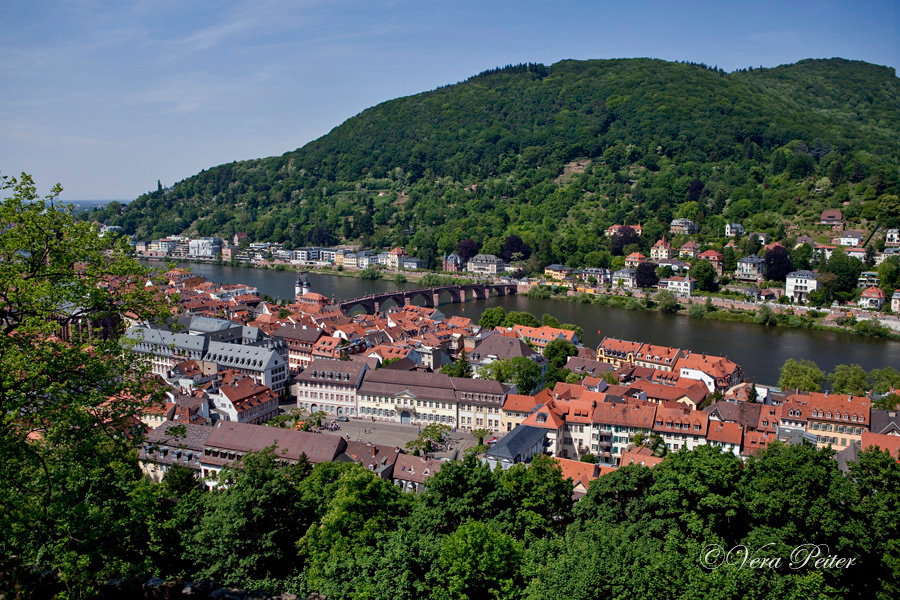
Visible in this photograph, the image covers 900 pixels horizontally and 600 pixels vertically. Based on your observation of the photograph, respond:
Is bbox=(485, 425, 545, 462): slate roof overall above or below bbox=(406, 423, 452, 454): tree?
above

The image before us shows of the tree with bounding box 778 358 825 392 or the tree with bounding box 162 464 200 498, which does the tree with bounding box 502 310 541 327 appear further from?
the tree with bounding box 162 464 200 498

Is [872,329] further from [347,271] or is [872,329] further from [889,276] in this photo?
[347,271]

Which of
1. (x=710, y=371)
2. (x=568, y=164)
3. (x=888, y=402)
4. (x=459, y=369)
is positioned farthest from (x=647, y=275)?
(x=568, y=164)

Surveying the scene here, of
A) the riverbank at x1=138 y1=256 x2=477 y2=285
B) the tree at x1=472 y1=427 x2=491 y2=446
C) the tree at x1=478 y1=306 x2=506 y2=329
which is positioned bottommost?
the tree at x1=472 y1=427 x2=491 y2=446

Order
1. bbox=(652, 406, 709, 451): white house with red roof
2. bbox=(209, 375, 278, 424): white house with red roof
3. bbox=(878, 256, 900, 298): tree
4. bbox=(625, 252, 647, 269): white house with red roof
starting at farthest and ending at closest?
bbox=(625, 252, 647, 269): white house with red roof, bbox=(878, 256, 900, 298): tree, bbox=(209, 375, 278, 424): white house with red roof, bbox=(652, 406, 709, 451): white house with red roof

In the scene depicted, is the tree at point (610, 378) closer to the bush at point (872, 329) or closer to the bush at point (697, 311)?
the bush at point (697, 311)

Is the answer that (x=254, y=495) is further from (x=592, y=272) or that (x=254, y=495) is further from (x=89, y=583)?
(x=592, y=272)

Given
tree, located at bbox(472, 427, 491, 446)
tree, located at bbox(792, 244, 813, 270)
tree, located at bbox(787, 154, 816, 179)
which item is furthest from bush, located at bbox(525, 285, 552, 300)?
tree, located at bbox(787, 154, 816, 179)
